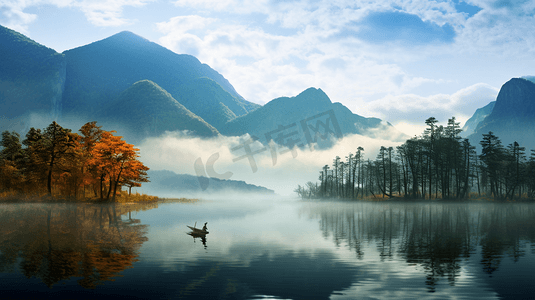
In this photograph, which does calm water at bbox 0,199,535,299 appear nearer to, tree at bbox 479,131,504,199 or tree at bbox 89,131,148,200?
tree at bbox 89,131,148,200

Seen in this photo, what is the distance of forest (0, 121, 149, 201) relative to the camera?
211 feet

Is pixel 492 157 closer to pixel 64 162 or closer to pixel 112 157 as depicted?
pixel 112 157

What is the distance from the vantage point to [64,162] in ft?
221

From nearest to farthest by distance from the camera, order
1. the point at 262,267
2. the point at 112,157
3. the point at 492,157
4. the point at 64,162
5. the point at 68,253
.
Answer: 1. the point at 262,267
2. the point at 68,253
3. the point at 112,157
4. the point at 64,162
5. the point at 492,157

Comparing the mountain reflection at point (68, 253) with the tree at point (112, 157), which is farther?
the tree at point (112, 157)

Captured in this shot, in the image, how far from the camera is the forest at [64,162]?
2527 inches

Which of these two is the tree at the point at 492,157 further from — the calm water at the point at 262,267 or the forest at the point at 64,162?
the forest at the point at 64,162

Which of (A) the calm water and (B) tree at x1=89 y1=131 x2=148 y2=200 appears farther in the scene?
(B) tree at x1=89 y1=131 x2=148 y2=200

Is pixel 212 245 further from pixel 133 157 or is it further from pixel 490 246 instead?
pixel 133 157

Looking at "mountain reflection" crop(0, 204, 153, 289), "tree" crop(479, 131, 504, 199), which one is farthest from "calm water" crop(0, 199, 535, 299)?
"tree" crop(479, 131, 504, 199)

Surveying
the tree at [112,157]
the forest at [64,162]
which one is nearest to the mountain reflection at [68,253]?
the tree at [112,157]

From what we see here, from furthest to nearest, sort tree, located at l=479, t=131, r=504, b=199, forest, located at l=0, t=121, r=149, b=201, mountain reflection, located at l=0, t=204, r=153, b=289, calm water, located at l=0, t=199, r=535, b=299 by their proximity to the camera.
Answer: tree, located at l=479, t=131, r=504, b=199 < forest, located at l=0, t=121, r=149, b=201 < mountain reflection, located at l=0, t=204, r=153, b=289 < calm water, located at l=0, t=199, r=535, b=299

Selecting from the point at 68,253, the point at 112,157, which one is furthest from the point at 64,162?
the point at 68,253

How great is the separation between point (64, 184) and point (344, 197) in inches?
4214
